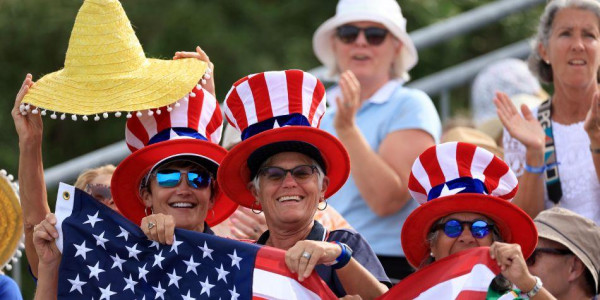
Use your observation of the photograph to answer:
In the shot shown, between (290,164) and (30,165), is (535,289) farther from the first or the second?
(30,165)

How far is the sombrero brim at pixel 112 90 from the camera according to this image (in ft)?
19.6

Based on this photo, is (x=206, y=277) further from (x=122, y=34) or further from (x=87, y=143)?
(x=87, y=143)

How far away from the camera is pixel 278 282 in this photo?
5590 mm

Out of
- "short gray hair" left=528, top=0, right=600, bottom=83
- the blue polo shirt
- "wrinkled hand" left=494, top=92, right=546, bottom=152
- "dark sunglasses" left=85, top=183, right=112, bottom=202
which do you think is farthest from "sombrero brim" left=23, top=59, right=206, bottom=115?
"short gray hair" left=528, top=0, right=600, bottom=83

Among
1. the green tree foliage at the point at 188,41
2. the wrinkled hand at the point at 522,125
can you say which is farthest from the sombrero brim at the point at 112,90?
the green tree foliage at the point at 188,41

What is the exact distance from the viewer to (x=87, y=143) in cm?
1103

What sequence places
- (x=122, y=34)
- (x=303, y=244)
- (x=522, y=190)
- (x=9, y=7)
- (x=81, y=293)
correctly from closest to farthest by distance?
(x=303, y=244) → (x=81, y=293) → (x=122, y=34) → (x=522, y=190) → (x=9, y=7)

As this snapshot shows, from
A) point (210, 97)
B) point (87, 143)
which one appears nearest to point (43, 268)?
point (210, 97)

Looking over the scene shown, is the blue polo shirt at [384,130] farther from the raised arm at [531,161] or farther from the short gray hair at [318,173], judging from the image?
the short gray hair at [318,173]

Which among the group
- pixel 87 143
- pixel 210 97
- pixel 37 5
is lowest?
pixel 87 143

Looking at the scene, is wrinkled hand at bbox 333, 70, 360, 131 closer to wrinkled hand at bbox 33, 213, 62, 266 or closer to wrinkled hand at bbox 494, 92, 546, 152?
wrinkled hand at bbox 494, 92, 546, 152

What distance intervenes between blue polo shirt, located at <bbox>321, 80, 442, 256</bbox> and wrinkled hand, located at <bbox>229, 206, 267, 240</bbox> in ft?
2.16

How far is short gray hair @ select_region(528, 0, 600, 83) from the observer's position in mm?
7177

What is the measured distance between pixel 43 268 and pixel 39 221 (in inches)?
12.8
